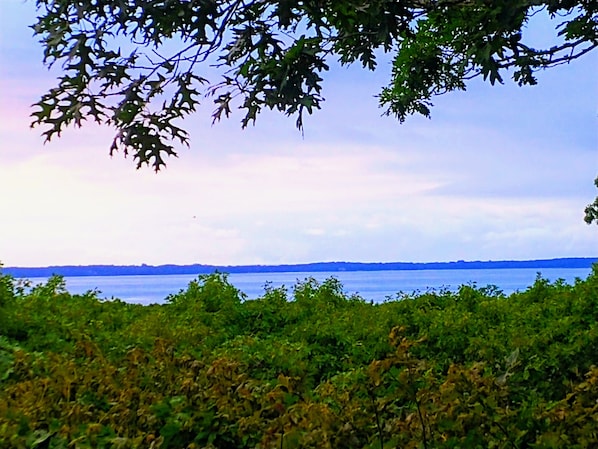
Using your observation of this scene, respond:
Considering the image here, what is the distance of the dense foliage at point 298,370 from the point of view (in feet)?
5.51

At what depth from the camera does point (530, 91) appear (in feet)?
12.0

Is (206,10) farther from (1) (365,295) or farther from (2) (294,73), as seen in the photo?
(1) (365,295)

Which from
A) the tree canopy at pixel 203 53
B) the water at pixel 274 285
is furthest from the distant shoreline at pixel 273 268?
the tree canopy at pixel 203 53

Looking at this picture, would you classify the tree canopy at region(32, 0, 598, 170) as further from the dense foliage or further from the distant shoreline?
the distant shoreline

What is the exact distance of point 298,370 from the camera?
2.67 m

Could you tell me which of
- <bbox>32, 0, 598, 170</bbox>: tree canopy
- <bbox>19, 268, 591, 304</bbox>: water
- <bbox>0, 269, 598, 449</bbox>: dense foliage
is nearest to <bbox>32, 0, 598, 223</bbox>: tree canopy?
<bbox>32, 0, 598, 170</bbox>: tree canopy

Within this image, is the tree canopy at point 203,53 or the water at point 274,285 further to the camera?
the water at point 274,285

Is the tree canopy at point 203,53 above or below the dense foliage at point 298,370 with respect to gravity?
above

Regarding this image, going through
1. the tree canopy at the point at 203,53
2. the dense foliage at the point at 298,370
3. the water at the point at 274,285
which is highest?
the tree canopy at the point at 203,53

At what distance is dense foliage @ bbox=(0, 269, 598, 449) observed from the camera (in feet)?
5.51

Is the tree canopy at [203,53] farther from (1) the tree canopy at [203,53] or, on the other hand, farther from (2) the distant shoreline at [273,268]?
(2) the distant shoreline at [273,268]

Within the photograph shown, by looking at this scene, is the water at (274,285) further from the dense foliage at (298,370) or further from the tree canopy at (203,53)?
the tree canopy at (203,53)

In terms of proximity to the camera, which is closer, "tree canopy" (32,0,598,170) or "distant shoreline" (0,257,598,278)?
"tree canopy" (32,0,598,170)

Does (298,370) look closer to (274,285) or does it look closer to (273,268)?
(274,285)
